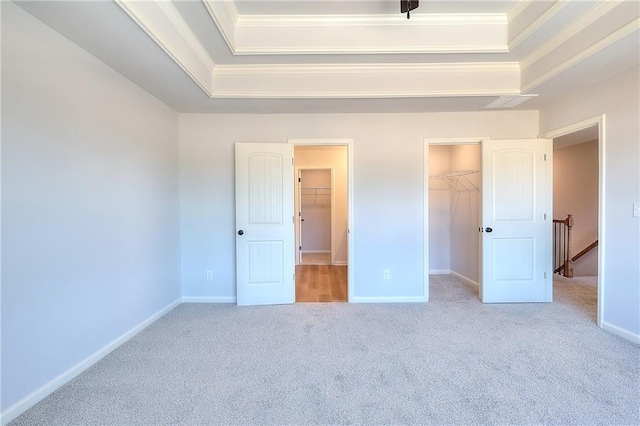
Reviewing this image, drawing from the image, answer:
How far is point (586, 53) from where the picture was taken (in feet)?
7.21

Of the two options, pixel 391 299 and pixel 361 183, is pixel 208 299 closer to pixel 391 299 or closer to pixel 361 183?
pixel 391 299

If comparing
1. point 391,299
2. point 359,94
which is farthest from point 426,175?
point 391,299

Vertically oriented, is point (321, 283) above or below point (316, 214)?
below

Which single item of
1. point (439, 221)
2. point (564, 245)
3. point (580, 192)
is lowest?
point (564, 245)

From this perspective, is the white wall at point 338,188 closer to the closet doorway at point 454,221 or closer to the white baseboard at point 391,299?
the closet doorway at point 454,221

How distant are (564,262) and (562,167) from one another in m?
1.89

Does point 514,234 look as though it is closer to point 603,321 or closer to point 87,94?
point 603,321

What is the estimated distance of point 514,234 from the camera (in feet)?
11.0

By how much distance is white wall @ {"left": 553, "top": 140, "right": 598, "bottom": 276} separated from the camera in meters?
4.98

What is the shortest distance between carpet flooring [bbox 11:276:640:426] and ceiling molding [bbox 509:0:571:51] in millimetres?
2678

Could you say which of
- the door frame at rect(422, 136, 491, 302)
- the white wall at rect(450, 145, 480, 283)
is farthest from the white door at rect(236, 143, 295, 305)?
the white wall at rect(450, 145, 480, 283)

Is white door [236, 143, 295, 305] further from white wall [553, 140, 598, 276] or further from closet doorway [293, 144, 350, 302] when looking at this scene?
white wall [553, 140, 598, 276]

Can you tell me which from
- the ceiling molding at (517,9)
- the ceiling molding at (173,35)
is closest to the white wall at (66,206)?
the ceiling molding at (173,35)

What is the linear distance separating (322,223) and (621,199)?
5483mm
